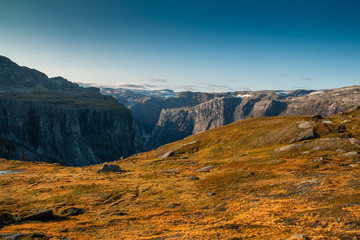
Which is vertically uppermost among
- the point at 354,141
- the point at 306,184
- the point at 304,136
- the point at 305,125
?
the point at 305,125

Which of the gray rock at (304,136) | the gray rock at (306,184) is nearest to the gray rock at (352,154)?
the gray rock at (304,136)

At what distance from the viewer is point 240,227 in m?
23.5

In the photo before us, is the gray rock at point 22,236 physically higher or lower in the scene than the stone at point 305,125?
lower

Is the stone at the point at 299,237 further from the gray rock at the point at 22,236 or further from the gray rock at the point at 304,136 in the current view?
the gray rock at the point at 304,136

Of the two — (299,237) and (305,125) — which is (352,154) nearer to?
(305,125)

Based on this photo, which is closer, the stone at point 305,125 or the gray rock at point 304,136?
the gray rock at point 304,136

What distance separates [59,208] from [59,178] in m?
30.7

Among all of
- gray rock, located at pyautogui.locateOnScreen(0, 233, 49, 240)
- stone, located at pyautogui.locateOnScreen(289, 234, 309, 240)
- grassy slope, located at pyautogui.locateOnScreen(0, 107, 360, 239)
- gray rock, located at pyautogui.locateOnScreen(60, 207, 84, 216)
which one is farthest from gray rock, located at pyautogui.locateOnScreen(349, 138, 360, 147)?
gray rock, located at pyautogui.locateOnScreen(0, 233, 49, 240)

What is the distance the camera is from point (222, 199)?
35.8 m

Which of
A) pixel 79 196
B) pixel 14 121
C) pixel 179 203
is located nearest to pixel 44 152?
pixel 14 121

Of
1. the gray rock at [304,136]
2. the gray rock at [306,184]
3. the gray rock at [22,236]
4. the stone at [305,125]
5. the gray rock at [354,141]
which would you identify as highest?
the stone at [305,125]

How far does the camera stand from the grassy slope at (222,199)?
909 inches

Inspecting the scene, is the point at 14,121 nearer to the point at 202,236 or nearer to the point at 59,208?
the point at 59,208

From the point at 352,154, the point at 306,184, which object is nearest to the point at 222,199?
the point at 306,184
